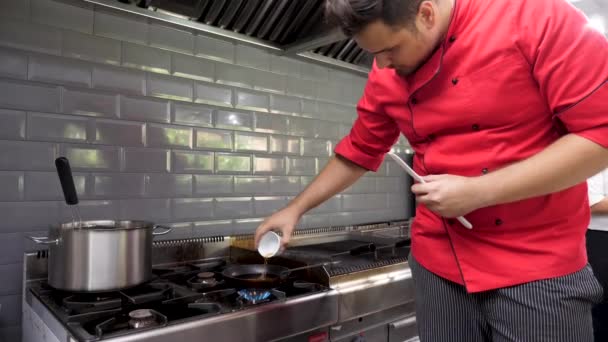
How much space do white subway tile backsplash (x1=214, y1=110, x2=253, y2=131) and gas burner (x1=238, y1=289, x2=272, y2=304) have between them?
2.74ft

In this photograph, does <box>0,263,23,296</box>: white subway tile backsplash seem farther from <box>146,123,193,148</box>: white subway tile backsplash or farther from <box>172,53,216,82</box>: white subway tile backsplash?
<box>172,53,216,82</box>: white subway tile backsplash

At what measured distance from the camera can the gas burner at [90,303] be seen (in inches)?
41.8

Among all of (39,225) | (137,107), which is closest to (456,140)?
(137,107)

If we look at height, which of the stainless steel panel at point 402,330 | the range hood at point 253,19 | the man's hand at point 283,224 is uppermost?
the range hood at point 253,19

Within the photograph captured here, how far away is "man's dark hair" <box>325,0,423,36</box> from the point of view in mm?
740

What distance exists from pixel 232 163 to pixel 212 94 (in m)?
0.31

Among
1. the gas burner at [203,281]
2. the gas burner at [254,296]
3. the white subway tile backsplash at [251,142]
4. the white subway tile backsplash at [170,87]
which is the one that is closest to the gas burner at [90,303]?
the gas burner at [203,281]

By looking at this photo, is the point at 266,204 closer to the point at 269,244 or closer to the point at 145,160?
the point at 145,160

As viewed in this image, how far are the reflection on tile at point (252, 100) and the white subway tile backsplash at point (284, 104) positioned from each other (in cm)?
4

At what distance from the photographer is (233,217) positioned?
1881 millimetres

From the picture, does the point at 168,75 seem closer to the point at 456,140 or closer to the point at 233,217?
the point at 233,217

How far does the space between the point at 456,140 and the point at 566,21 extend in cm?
27

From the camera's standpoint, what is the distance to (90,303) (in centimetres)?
110

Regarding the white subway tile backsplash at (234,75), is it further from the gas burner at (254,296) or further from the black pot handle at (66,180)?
the gas burner at (254,296)
